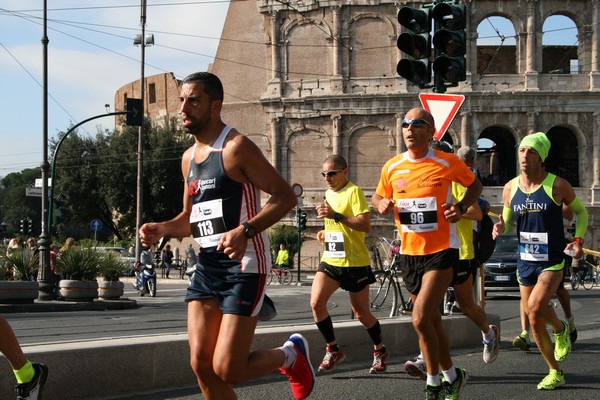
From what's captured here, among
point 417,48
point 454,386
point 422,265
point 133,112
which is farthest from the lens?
point 133,112

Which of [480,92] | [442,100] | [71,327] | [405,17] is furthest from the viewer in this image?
[480,92]

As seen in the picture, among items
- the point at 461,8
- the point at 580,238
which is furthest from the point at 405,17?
the point at 580,238

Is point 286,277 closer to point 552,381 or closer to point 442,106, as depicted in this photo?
point 442,106

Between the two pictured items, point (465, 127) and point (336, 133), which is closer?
point (465, 127)

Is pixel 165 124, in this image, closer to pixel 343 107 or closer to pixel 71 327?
pixel 343 107

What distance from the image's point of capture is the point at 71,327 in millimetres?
14891

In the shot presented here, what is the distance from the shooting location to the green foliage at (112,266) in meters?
22.0

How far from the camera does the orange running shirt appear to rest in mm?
7109

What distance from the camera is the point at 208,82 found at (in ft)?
17.7

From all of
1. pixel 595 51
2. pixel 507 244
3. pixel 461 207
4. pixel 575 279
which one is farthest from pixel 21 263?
pixel 595 51

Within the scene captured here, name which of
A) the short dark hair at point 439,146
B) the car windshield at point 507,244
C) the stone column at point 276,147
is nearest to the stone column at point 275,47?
the stone column at point 276,147

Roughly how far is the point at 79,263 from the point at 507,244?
39.0 ft

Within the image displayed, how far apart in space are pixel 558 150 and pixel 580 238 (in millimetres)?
45251

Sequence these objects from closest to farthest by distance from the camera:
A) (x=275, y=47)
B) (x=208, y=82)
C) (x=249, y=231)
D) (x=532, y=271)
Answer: (x=249, y=231), (x=208, y=82), (x=532, y=271), (x=275, y=47)
